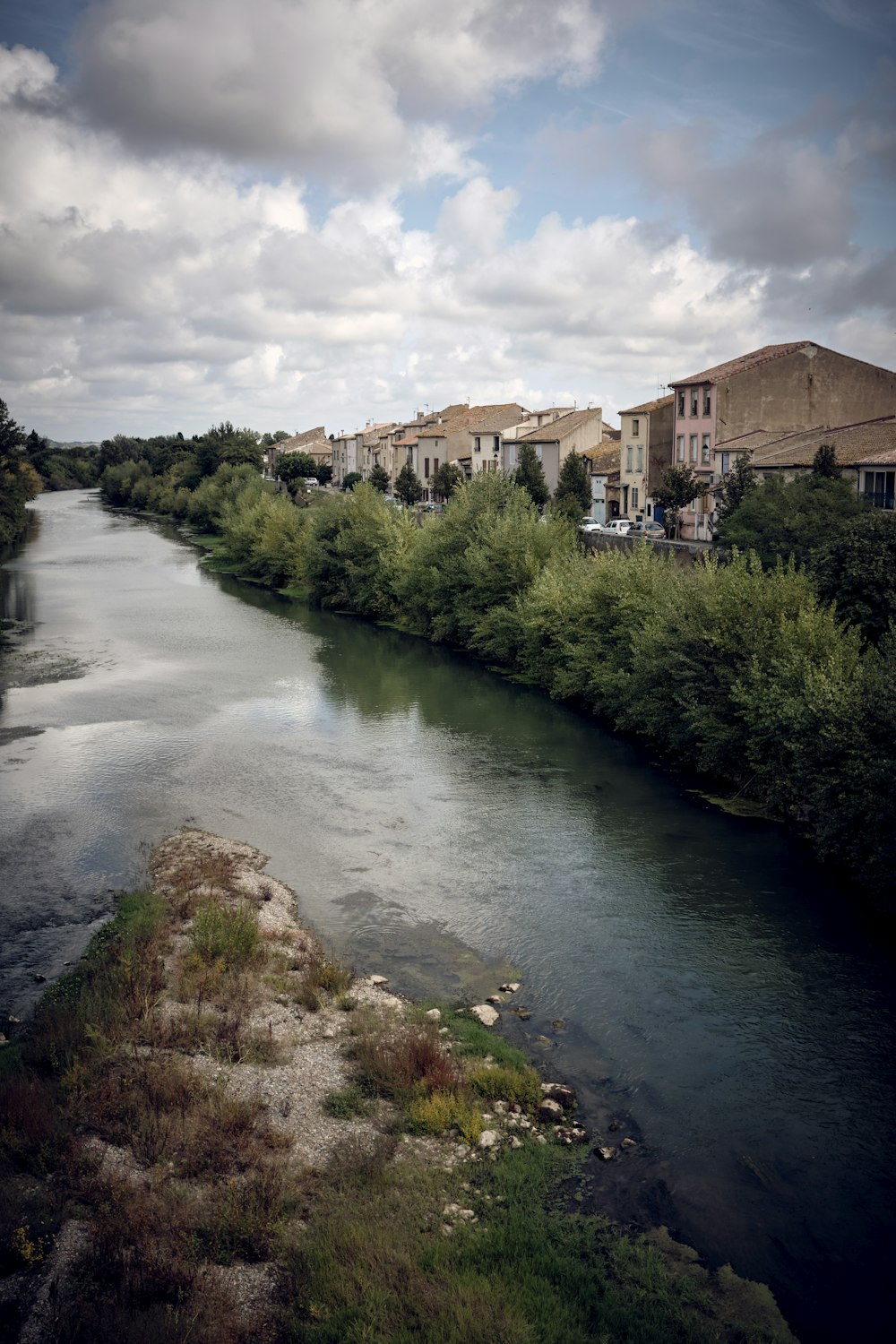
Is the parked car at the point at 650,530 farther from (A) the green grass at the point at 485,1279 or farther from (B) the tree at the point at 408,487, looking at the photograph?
(A) the green grass at the point at 485,1279

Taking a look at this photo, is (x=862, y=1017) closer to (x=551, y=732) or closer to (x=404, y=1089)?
(x=404, y=1089)

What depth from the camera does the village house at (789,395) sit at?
53.5m

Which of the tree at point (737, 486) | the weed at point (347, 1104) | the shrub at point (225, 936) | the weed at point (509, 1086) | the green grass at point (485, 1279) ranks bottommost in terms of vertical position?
the green grass at point (485, 1279)

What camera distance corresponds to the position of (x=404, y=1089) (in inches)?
543

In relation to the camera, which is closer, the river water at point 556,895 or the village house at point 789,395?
the river water at point 556,895

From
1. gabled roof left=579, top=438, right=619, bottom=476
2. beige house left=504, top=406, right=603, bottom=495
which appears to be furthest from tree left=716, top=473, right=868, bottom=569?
beige house left=504, top=406, right=603, bottom=495

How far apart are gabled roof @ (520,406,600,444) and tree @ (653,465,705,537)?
23400 millimetres

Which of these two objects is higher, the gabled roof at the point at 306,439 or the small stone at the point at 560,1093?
the gabled roof at the point at 306,439

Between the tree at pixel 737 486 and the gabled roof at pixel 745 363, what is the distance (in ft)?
32.4

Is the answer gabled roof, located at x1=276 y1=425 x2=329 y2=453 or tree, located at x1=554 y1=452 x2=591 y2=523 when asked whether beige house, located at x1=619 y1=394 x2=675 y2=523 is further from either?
gabled roof, located at x1=276 y1=425 x2=329 y2=453

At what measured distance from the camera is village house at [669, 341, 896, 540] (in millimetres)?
53469

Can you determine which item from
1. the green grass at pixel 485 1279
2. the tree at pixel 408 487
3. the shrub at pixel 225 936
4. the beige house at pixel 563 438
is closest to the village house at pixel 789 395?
the beige house at pixel 563 438

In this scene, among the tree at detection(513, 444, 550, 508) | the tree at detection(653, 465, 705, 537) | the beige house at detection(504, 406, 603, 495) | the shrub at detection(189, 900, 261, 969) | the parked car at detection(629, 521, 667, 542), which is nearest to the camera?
the shrub at detection(189, 900, 261, 969)

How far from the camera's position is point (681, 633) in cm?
2844
